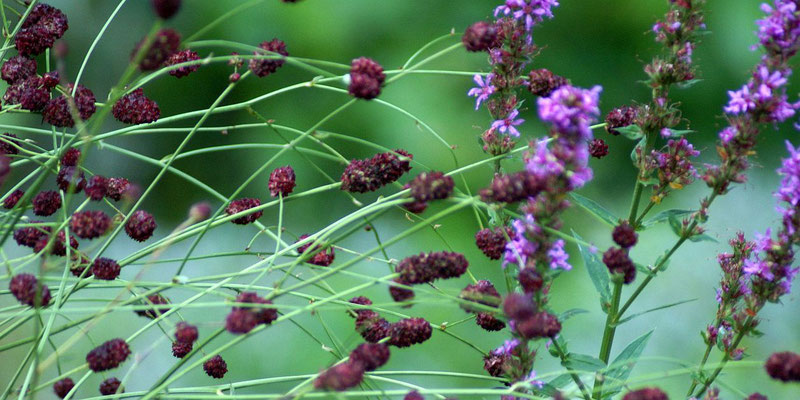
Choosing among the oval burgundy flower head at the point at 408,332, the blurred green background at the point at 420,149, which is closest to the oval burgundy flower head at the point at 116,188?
the oval burgundy flower head at the point at 408,332

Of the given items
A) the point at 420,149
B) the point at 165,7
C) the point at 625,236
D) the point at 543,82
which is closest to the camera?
the point at 165,7

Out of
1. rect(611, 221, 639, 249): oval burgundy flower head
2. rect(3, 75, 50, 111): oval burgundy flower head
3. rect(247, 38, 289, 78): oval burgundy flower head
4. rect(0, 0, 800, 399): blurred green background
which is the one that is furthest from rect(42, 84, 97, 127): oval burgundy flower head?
rect(0, 0, 800, 399): blurred green background

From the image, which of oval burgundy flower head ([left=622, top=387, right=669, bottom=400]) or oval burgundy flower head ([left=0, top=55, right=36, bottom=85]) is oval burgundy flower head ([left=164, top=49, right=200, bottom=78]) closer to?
oval burgundy flower head ([left=0, top=55, right=36, bottom=85])

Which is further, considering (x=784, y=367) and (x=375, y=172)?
(x=375, y=172)

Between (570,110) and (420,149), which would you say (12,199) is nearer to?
(570,110)

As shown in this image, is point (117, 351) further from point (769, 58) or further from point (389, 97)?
point (389, 97)

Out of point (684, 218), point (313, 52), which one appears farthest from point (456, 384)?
point (684, 218)

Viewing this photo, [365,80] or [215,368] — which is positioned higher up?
[365,80]

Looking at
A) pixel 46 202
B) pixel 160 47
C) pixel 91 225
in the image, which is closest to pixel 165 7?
pixel 160 47
